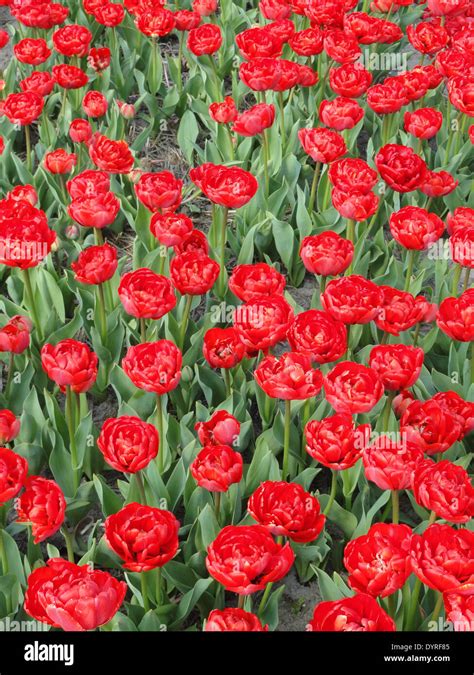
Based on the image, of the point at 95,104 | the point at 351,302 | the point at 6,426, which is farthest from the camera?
the point at 95,104

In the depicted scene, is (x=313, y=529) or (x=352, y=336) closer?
(x=313, y=529)

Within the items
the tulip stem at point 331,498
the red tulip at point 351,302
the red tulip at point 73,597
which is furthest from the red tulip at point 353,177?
the red tulip at point 73,597

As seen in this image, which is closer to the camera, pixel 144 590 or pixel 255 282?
pixel 144 590

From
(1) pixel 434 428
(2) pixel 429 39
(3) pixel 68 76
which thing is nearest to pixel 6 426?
(1) pixel 434 428

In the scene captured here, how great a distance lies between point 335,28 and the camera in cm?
432

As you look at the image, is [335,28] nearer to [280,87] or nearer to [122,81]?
[280,87]

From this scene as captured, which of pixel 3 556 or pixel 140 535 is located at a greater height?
pixel 140 535

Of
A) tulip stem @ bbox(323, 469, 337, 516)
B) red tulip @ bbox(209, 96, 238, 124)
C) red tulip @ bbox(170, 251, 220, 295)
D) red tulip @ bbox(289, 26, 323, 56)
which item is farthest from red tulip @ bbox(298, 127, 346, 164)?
tulip stem @ bbox(323, 469, 337, 516)

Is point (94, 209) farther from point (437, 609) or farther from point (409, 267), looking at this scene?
point (437, 609)

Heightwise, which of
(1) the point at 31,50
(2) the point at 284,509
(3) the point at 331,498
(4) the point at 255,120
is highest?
(1) the point at 31,50

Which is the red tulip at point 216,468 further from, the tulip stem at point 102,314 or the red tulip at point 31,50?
the red tulip at point 31,50

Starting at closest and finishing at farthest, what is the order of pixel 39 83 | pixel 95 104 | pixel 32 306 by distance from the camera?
pixel 32 306 → pixel 39 83 → pixel 95 104

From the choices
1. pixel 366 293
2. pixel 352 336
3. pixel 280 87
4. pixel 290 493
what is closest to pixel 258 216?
pixel 280 87

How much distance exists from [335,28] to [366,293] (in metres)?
2.27
